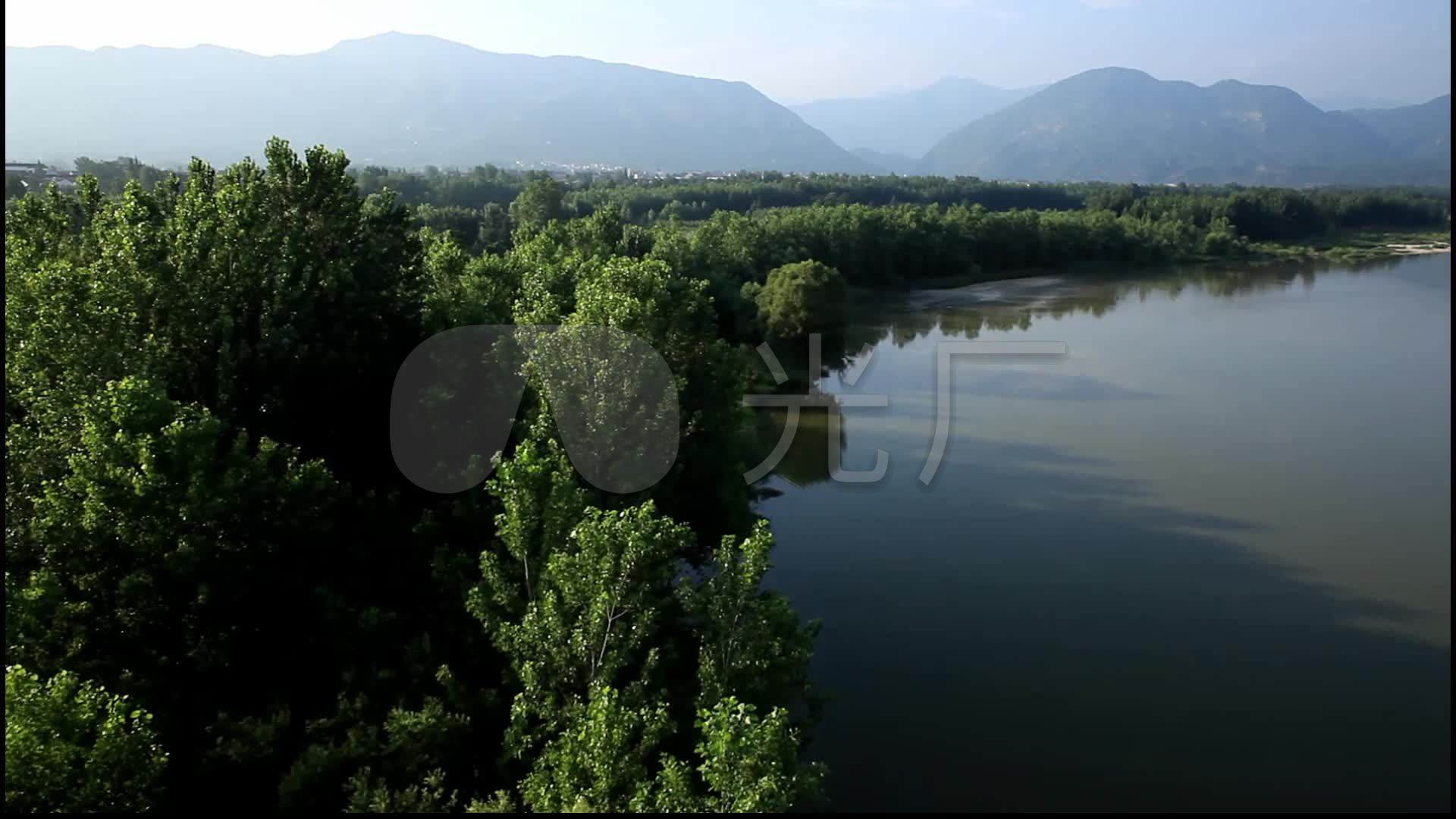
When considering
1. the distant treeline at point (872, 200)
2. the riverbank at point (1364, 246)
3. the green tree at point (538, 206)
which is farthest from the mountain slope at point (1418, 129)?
the green tree at point (538, 206)

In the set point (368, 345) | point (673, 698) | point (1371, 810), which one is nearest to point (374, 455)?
point (368, 345)

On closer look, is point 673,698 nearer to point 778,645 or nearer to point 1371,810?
point 778,645

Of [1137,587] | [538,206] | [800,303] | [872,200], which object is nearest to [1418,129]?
[872,200]

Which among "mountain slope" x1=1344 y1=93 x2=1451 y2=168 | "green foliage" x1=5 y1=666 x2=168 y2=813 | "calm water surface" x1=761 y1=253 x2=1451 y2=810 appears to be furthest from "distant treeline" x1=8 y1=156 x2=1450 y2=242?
"mountain slope" x1=1344 y1=93 x2=1451 y2=168

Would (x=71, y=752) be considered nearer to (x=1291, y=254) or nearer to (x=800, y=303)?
(x=800, y=303)

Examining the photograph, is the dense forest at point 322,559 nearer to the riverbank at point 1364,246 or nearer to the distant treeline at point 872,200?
the distant treeline at point 872,200

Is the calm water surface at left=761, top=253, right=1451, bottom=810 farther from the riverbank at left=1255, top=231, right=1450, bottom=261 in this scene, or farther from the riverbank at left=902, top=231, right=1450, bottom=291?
the riverbank at left=1255, top=231, right=1450, bottom=261
